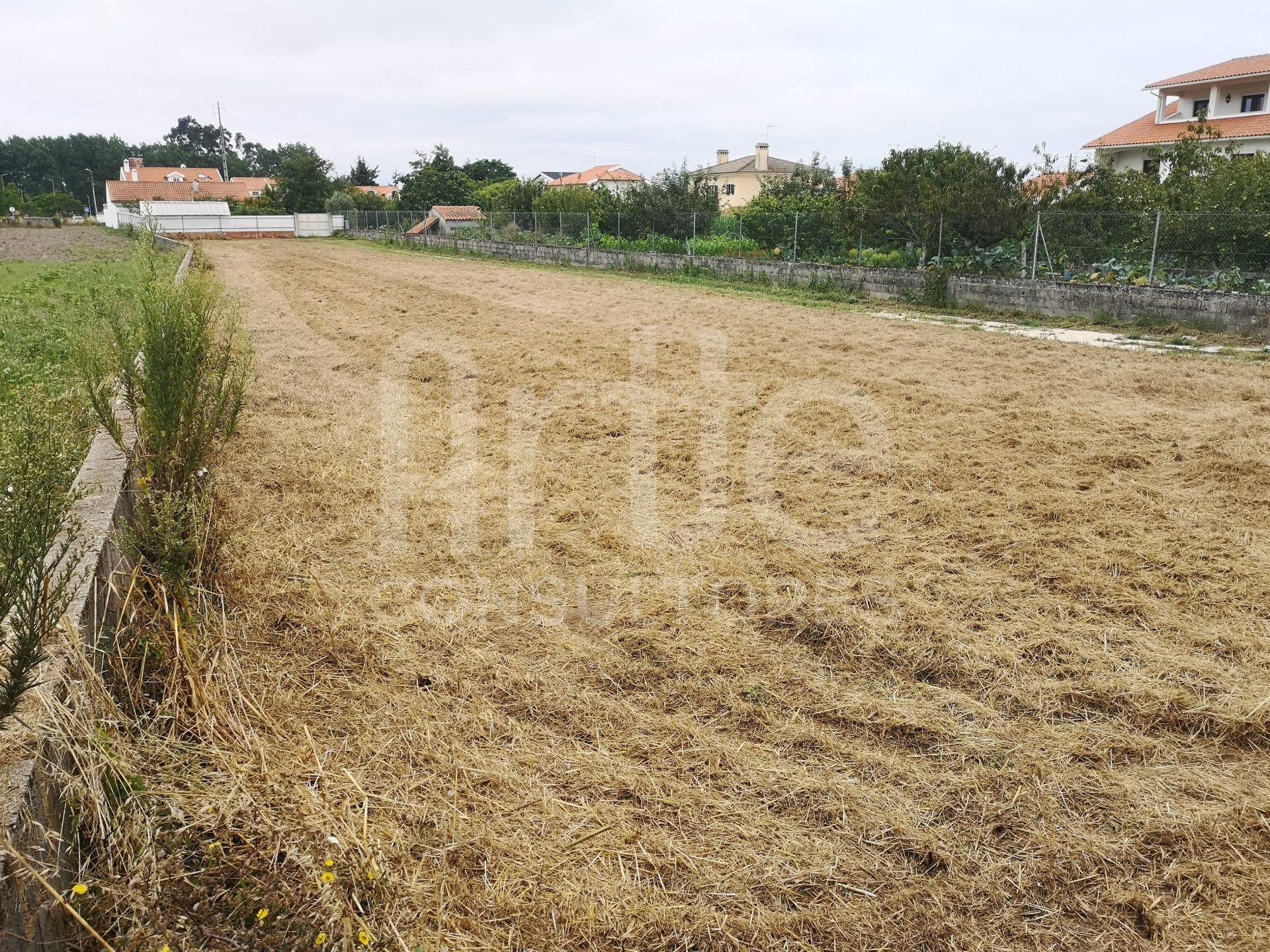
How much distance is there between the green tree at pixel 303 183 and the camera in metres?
52.4

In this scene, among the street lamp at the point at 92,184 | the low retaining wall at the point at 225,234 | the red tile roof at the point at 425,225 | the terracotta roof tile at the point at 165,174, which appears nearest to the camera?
the red tile roof at the point at 425,225

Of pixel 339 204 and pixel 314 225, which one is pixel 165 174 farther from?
pixel 314 225

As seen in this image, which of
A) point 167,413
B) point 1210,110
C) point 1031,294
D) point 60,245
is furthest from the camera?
point 1210,110

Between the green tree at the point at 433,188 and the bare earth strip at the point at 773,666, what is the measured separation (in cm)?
4535

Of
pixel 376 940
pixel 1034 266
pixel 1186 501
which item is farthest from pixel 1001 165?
pixel 376 940

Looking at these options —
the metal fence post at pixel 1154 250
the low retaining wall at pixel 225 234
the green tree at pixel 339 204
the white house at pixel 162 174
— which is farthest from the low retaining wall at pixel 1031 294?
the white house at pixel 162 174

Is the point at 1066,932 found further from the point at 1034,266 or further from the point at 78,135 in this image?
the point at 78,135

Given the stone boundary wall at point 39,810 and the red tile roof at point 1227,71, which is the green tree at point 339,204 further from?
the stone boundary wall at point 39,810

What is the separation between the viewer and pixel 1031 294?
537 inches

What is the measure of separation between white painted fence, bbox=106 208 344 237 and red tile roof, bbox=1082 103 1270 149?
39428 mm

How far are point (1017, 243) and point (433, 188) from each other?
41.2 m

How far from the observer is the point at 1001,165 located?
1512cm

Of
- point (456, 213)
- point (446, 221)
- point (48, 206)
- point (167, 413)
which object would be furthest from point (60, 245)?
point (48, 206)

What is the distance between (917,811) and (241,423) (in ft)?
20.4
